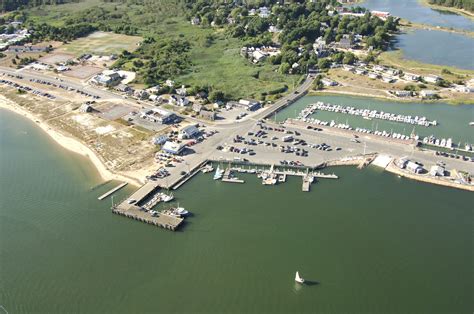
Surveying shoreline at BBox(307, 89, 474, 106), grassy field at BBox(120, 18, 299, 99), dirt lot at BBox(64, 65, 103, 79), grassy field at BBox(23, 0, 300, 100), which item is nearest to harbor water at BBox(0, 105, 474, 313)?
shoreline at BBox(307, 89, 474, 106)

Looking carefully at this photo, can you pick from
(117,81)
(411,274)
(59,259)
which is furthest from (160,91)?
(411,274)

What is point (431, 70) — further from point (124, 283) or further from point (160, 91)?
point (124, 283)

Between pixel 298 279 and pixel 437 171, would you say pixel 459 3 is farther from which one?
pixel 298 279

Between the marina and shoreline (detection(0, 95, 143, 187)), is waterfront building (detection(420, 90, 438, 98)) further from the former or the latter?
shoreline (detection(0, 95, 143, 187))

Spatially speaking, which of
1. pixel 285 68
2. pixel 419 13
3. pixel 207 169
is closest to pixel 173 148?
pixel 207 169

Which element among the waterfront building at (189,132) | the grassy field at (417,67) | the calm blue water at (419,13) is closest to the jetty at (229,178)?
the waterfront building at (189,132)

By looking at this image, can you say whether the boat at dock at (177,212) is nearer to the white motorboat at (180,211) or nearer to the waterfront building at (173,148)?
the white motorboat at (180,211)

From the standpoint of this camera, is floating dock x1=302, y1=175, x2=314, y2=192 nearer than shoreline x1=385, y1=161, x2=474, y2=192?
No
